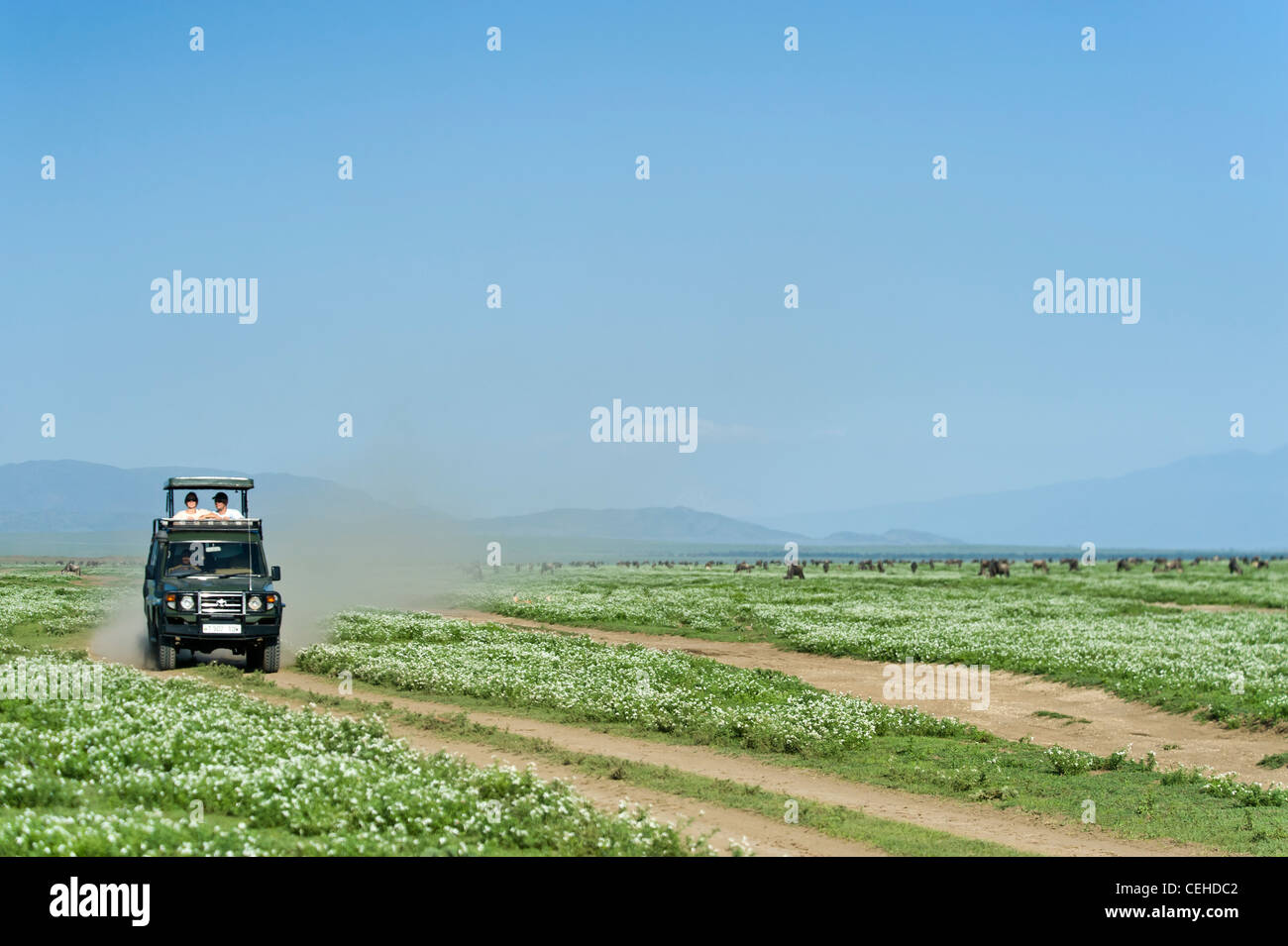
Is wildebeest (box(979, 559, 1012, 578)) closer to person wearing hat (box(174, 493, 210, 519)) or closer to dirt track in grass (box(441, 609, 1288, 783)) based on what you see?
dirt track in grass (box(441, 609, 1288, 783))

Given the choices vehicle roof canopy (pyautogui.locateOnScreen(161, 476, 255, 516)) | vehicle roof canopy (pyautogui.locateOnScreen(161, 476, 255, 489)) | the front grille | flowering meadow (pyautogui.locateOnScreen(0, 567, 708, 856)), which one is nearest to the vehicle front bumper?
the front grille

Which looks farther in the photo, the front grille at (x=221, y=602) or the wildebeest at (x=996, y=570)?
the wildebeest at (x=996, y=570)

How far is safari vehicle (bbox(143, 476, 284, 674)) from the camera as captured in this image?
2541 cm

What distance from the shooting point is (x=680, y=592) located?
225 feet

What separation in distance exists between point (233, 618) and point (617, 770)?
13.4 metres

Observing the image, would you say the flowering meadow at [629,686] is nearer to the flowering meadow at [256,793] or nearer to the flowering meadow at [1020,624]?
the flowering meadow at [256,793]

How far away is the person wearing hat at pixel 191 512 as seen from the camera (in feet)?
89.5

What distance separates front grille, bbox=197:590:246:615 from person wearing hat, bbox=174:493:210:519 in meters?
2.66

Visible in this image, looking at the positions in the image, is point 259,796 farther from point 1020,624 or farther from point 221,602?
point 1020,624

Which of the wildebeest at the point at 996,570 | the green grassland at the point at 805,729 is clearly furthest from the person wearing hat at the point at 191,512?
the wildebeest at the point at 996,570

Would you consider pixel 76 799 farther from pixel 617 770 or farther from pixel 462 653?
pixel 462 653

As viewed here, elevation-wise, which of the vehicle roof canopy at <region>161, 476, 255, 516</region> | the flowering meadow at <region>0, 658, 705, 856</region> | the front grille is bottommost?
the flowering meadow at <region>0, 658, 705, 856</region>

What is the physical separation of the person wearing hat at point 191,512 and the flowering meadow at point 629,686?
466cm
